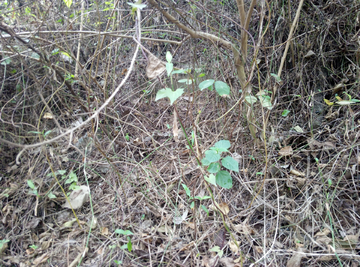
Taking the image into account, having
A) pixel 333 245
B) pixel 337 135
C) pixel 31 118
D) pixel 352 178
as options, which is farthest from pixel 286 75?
pixel 31 118

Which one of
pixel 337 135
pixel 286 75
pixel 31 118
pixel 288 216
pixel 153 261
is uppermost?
pixel 286 75

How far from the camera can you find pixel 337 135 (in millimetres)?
1575

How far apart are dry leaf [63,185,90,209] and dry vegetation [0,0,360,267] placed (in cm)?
1

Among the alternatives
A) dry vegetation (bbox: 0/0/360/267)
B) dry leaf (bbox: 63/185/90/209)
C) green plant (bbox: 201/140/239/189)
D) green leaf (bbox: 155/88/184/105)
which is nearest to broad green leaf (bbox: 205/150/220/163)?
green plant (bbox: 201/140/239/189)

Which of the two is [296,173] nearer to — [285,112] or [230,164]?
[285,112]

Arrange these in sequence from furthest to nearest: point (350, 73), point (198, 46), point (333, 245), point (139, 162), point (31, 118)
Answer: point (198, 46), point (31, 118), point (139, 162), point (350, 73), point (333, 245)

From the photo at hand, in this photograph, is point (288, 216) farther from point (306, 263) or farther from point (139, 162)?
point (139, 162)

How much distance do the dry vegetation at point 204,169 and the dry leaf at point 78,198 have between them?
0.01 meters

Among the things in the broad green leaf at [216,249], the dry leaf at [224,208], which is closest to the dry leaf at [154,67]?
the dry leaf at [224,208]

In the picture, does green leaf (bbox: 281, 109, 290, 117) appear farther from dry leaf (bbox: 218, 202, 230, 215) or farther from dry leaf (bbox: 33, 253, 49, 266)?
dry leaf (bbox: 33, 253, 49, 266)

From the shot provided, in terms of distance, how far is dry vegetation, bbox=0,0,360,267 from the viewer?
1.34 metres

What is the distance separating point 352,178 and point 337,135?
1.14ft

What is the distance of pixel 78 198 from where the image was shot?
170cm

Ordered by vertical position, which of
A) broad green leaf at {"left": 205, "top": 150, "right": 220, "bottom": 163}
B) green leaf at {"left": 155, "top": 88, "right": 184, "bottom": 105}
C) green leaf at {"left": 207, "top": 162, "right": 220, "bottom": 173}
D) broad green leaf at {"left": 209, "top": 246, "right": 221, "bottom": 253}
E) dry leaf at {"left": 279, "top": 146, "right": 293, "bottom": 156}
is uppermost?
green leaf at {"left": 155, "top": 88, "right": 184, "bottom": 105}
